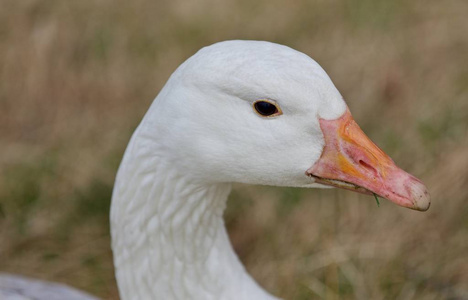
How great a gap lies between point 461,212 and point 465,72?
4.60 feet

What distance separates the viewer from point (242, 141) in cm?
228

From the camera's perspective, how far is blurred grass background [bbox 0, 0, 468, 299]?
4.00 meters

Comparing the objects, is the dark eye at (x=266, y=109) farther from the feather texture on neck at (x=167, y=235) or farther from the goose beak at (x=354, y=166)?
the feather texture on neck at (x=167, y=235)

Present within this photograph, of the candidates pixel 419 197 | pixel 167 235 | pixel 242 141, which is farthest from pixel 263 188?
pixel 419 197

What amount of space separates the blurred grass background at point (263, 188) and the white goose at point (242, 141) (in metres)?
1.54

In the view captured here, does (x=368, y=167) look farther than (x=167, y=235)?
No

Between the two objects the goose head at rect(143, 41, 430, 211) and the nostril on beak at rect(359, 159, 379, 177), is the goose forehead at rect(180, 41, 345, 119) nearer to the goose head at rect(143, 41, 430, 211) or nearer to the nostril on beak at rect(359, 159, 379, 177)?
the goose head at rect(143, 41, 430, 211)

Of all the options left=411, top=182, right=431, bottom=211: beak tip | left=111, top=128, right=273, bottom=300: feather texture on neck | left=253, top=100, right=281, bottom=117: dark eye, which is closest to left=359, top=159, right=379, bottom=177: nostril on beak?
left=411, top=182, right=431, bottom=211: beak tip

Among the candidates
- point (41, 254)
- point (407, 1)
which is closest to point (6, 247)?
point (41, 254)

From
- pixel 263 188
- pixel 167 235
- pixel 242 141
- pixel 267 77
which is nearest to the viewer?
pixel 267 77

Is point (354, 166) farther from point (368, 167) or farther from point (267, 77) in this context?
point (267, 77)

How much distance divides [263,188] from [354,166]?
7.28ft

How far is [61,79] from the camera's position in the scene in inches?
216

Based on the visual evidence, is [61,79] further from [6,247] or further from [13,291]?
[13,291]
